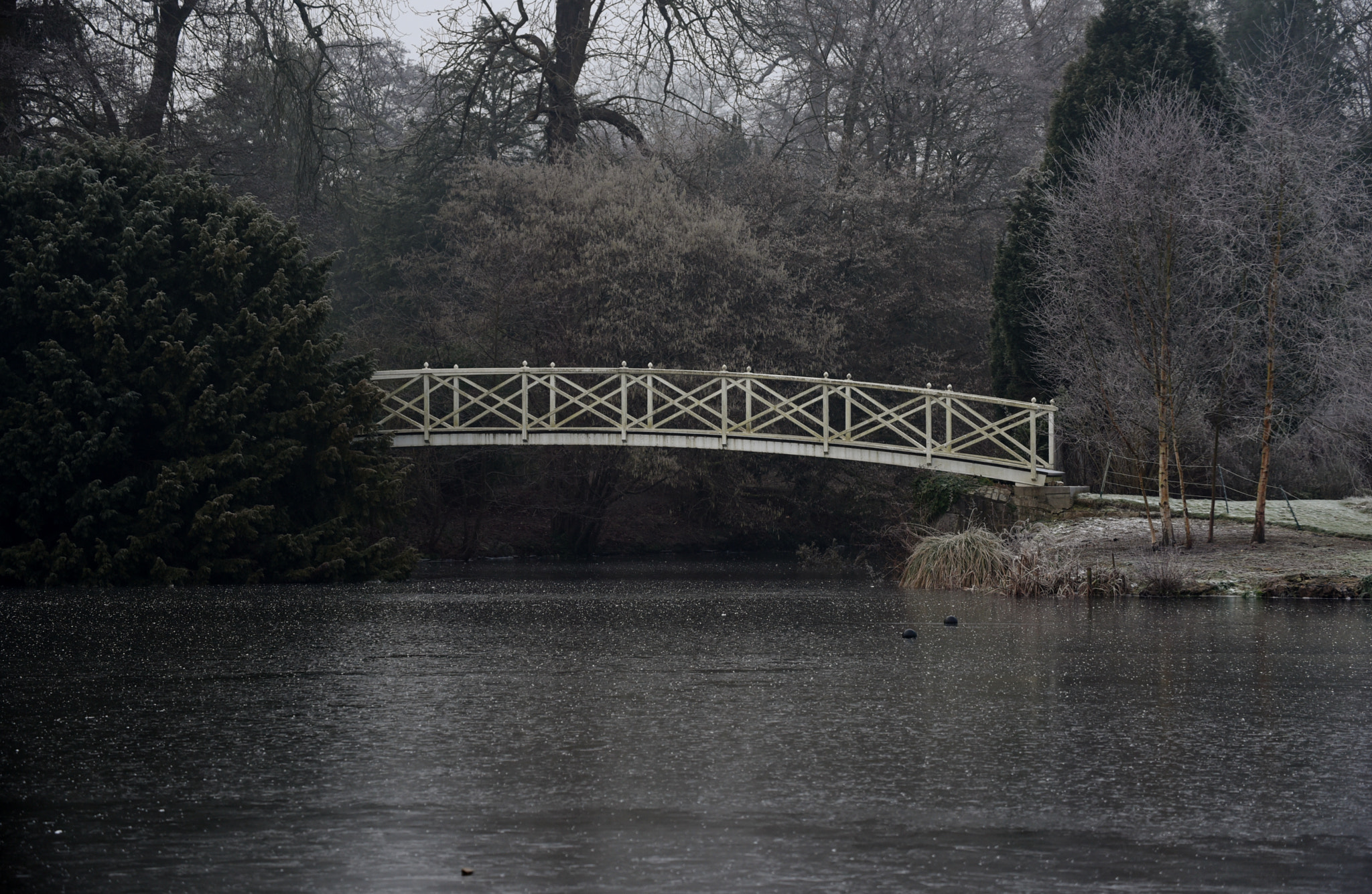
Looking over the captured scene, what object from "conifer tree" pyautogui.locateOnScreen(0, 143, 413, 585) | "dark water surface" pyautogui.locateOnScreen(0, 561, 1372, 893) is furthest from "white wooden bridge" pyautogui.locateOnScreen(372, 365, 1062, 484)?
"dark water surface" pyautogui.locateOnScreen(0, 561, 1372, 893)

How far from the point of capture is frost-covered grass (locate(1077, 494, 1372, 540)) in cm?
1568

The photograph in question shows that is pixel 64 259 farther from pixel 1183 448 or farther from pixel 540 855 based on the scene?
pixel 540 855

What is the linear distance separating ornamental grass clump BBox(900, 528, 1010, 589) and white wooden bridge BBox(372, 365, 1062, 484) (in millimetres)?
2861

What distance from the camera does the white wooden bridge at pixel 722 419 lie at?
1850 centimetres

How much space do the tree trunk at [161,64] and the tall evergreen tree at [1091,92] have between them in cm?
1190

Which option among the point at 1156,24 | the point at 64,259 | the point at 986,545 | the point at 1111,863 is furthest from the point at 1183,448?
the point at 1111,863

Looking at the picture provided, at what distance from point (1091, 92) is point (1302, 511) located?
6.42 m

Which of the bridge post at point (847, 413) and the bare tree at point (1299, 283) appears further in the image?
the bridge post at point (847, 413)

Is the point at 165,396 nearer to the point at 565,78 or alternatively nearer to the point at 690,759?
the point at 565,78

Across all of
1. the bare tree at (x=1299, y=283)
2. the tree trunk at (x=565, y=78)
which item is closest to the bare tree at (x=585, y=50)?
the tree trunk at (x=565, y=78)

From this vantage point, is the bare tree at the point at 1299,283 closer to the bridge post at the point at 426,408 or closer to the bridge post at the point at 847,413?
the bridge post at the point at 847,413

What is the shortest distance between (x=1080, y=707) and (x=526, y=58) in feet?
70.2

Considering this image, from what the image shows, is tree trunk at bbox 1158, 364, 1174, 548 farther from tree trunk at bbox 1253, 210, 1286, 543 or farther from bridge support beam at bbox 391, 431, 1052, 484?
bridge support beam at bbox 391, 431, 1052, 484

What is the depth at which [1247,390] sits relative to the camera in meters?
16.0
